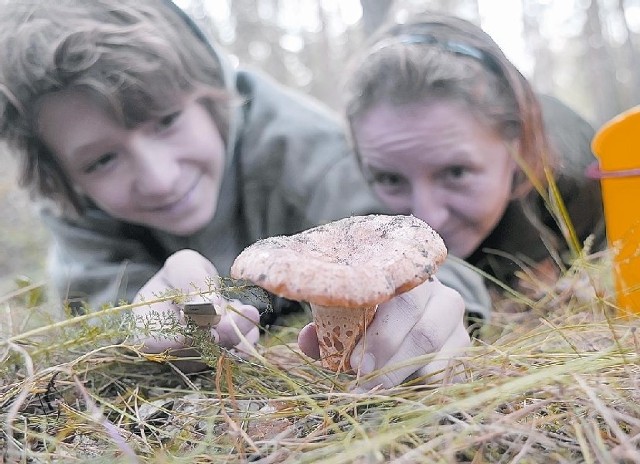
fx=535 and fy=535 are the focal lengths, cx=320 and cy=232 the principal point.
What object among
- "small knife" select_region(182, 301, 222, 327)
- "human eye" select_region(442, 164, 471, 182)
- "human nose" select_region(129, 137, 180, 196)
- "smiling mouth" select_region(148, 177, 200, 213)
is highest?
"human nose" select_region(129, 137, 180, 196)

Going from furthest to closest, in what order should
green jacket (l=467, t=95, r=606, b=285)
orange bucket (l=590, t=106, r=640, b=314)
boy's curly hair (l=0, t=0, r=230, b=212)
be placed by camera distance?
1. green jacket (l=467, t=95, r=606, b=285)
2. boy's curly hair (l=0, t=0, r=230, b=212)
3. orange bucket (l=590, t=106, r=640, b=314)

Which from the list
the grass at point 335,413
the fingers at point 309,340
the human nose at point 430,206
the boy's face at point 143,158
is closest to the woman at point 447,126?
the human nose at point 430,206

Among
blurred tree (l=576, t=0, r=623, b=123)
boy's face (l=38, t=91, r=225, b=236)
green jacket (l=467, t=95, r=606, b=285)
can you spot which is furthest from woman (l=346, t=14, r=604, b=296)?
blurred tree (l=576, t=0, r=623, b=123)

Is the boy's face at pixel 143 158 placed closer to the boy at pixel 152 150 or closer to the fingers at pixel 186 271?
the boy at pixel 152 150

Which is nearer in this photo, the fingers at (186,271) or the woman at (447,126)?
the fingers at (186,271)

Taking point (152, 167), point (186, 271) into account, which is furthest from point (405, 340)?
point (152, 167)

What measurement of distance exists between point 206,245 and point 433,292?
1677mm

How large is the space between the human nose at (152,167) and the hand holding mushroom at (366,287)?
1.04 metres

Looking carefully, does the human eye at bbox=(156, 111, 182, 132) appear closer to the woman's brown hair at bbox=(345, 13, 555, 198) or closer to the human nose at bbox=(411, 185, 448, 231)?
the woman's brown hair at bbox=(345, 13, 555, 198)

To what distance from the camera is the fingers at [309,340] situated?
125cm

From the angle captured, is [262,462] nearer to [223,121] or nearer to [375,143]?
[375,143]

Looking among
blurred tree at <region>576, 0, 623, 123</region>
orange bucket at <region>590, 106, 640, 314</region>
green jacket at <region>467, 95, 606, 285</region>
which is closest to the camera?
orange bucket at <region>590, 106, 640, 314</region>

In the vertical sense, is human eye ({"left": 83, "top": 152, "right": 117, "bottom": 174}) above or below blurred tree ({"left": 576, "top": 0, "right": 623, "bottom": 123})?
above

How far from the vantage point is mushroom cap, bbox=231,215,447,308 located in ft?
2.90
